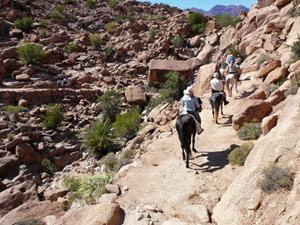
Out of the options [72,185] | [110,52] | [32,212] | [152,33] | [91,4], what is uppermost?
[91,4]

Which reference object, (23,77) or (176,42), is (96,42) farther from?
(23,77)

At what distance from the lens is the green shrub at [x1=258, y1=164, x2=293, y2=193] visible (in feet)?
9.46

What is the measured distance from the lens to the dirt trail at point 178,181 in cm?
408

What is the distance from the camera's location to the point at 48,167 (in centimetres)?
1209

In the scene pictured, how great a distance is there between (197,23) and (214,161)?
28.6 m

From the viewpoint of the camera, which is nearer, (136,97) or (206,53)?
(136,97)

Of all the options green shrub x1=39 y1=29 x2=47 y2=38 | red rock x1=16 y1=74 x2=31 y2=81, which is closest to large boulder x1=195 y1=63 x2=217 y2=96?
red rock x1=16 y1=74 x2=31 y2=81

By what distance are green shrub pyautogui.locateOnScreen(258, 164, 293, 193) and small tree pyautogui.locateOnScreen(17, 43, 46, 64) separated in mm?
22906

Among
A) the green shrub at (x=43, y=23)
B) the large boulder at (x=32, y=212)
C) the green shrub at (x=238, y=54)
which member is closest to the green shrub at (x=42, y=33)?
the green shrub at (x=43, y=23)

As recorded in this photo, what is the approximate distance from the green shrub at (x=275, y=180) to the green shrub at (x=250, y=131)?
369cm

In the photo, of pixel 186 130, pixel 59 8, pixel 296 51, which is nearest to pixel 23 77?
pixel 186 130

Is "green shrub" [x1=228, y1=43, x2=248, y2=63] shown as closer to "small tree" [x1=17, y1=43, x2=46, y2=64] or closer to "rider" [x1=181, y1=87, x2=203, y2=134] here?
"rider" [x1=181, y1=87, x2=203, y2=134]

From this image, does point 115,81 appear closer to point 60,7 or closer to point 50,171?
point 50,171

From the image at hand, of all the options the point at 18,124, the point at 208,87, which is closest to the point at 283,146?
the point at 208,87
